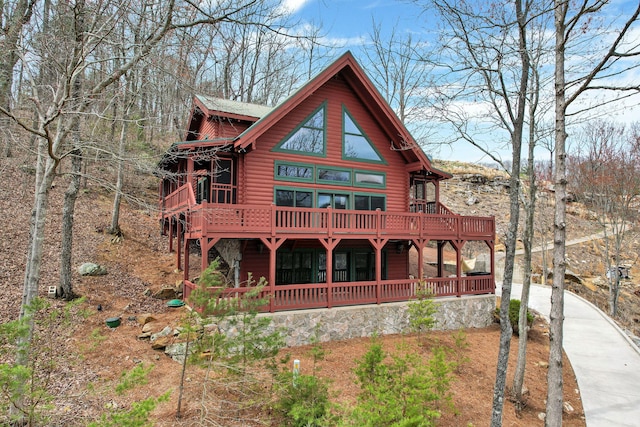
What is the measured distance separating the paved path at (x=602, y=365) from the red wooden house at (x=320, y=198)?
3936 mm

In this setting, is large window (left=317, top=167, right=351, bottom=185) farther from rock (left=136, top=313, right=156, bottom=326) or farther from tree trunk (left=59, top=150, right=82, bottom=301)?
tree trunk (left=59, top=150, right=82, bottom=301)

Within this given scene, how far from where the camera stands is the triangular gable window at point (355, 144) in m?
14.9

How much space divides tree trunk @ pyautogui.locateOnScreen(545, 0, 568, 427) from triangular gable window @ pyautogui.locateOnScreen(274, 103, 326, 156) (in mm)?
8909

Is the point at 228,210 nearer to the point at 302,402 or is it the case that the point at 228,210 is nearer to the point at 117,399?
the point at 117,399

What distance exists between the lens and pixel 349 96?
597 inches


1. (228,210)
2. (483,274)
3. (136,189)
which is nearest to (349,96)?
(228,210)

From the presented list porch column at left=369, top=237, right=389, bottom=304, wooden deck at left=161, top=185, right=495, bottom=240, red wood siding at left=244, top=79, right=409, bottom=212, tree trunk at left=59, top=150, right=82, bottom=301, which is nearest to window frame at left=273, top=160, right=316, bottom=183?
red wood siding at left=244, top=79, right=409, bottom=212

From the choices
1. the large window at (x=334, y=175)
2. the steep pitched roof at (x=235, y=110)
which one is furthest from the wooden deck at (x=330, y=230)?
the steep pitched roof at (x=235, y=110)

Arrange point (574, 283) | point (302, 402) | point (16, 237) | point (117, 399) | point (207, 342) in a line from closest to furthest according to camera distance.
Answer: point (302, 402), point (207, 342), point (117, 399), point (16, 237), point (574, 283)

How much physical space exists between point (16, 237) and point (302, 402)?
1369 centimetres

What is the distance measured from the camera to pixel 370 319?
12.4 m

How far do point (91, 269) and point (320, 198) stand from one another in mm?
8746

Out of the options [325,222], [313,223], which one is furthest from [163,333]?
[325,222]

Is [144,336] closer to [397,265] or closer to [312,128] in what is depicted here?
[312,128]
